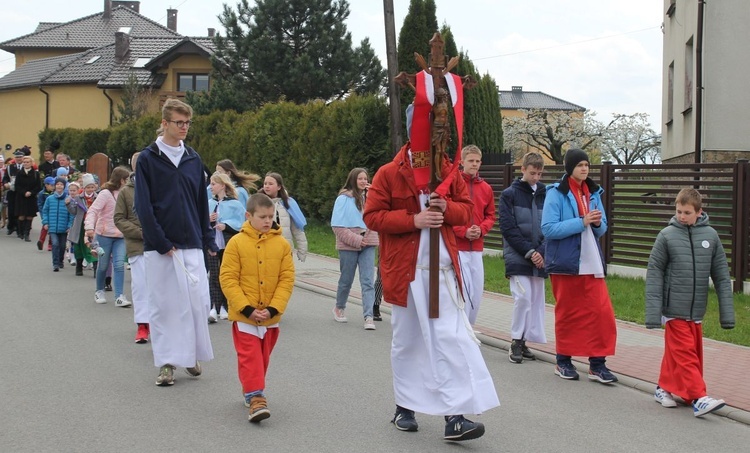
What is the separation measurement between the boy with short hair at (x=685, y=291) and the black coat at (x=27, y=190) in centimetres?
1847

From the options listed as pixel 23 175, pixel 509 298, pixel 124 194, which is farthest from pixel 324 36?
pixel 124 194

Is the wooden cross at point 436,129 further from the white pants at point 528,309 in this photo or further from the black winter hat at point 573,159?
the white pants at point 528,309

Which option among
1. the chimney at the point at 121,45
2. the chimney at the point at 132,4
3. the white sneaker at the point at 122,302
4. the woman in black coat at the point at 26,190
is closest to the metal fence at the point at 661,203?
the white sneaker at the point at 122,302

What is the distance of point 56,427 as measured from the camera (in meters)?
6.21

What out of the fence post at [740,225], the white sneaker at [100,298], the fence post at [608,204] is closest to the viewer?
the white sneaker at [100,298]

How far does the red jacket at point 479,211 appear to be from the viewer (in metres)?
8.86

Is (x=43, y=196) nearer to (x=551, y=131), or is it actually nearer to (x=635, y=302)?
(x=635, y=302)

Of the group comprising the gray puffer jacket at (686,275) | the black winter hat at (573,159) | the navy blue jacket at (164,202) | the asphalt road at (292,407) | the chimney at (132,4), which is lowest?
the asphalt road at (292,407)

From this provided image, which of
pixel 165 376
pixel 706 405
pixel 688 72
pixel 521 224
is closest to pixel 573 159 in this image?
pixel 521 224

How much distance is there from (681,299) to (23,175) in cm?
1891

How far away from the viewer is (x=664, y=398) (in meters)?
7.23

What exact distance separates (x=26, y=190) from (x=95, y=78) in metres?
36.8

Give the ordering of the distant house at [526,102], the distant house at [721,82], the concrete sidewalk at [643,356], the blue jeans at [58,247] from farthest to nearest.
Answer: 1. the distant house at [526,102]
2. the distant house at [721,82]
3. the blue jeans at [58,247]
4. the concrete sidewalk at [643,356]

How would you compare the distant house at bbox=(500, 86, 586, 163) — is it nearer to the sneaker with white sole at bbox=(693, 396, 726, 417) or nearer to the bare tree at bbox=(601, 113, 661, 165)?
the bare tree at bbox=(601, 113, 661, 165)
